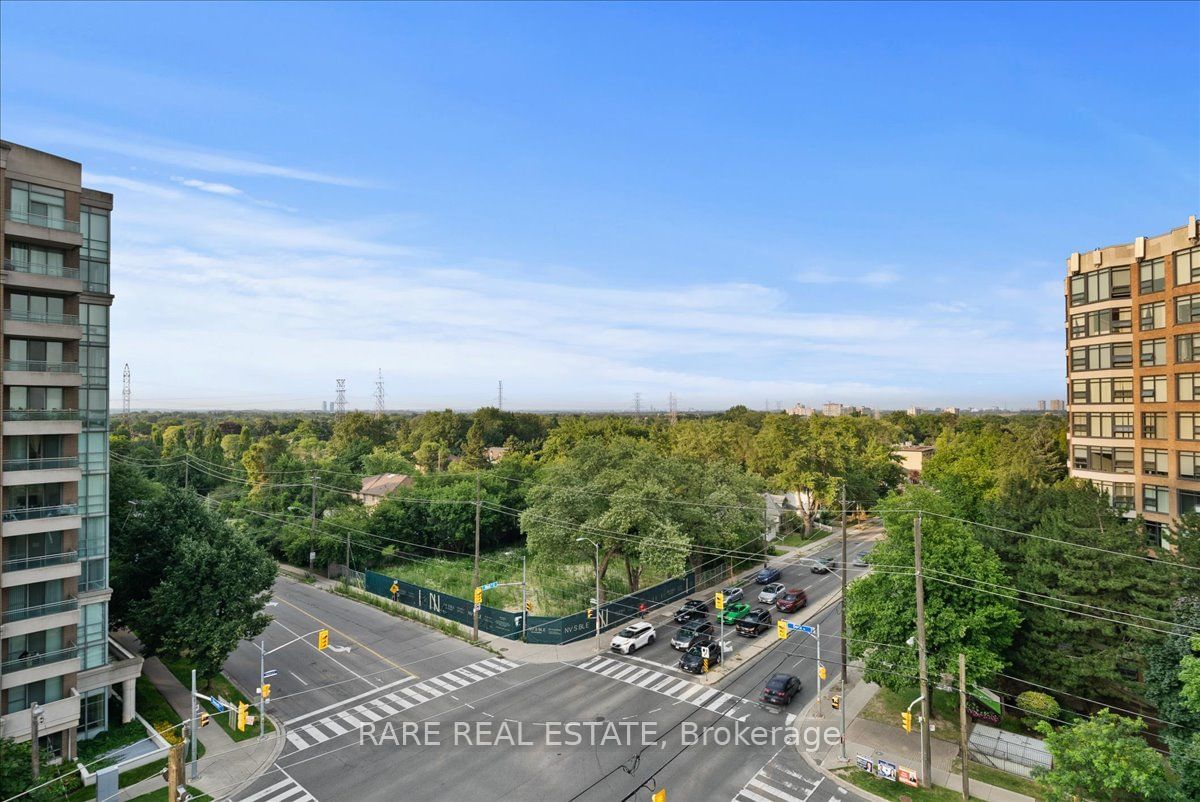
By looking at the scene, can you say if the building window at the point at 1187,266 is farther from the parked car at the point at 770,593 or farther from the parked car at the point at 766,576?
the parked car at the point at 766,576

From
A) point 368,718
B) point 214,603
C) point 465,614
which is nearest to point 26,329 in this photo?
point 214,603

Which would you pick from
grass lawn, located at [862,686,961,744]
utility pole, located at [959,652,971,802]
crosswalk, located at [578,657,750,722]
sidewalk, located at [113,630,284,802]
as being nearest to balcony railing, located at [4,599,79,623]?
sidewalk, located at [113,630,284,802]

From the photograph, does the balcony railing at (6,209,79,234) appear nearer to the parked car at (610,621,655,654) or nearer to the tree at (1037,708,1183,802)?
the parked car at (610,621,655,654)

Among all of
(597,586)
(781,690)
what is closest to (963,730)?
(781,690)

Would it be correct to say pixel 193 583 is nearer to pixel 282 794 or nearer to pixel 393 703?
pixel 393 703

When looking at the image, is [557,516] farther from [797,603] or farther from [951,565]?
[951,565]

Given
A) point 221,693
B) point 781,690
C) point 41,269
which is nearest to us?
point 41,269
